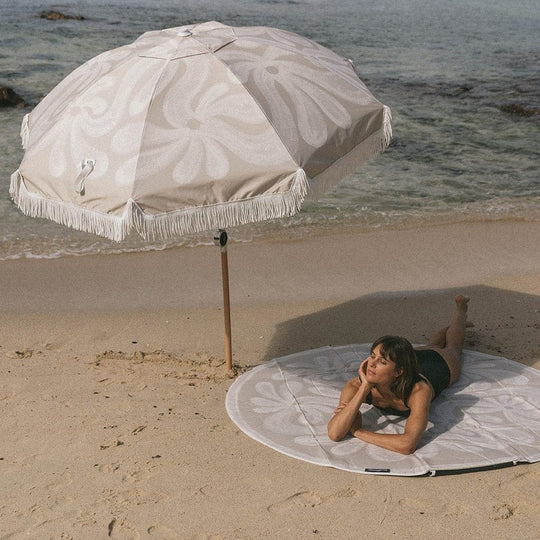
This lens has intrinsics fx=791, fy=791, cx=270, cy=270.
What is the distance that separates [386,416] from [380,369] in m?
0.50

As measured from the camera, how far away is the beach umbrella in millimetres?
3959

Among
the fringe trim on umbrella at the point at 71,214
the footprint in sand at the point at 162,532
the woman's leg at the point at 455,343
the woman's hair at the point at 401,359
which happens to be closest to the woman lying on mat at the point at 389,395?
the woman's hair at the point at 401,359

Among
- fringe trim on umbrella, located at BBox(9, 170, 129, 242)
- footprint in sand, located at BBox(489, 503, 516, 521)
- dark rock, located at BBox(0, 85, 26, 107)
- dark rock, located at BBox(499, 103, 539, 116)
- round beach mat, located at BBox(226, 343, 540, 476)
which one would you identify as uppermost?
fringe trim on umbrella, located at BBox(9, 170, 129, 242)

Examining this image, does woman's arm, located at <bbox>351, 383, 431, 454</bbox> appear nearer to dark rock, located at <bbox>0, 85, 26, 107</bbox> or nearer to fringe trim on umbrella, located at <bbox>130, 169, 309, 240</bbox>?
fringe trim on umbrella, located at <bbox>130, 169, 309, 240</bbox>

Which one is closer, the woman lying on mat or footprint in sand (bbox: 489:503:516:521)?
footprint in sand (bbox: 489:503:516:521)

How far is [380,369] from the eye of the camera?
4309 mm

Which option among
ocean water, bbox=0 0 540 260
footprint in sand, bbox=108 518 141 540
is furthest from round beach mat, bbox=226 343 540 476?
ocean water, bbox=0 0 540 260

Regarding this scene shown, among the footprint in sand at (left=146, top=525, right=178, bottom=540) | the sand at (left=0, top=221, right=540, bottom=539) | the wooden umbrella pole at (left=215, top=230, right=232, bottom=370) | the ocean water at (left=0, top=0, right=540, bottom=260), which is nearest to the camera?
the footprint in sand at (left=146, top=525, right=178, bottom=540)

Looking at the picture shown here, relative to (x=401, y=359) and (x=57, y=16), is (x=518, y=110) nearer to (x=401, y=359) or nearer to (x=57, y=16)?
(x=401, y=359)

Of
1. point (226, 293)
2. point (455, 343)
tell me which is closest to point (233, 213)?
point (226, 293)

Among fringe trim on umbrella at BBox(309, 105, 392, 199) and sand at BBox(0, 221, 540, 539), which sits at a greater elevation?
fringe trim on umbrella at BBox(309, 105, 392, 199)

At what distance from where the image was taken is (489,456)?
416 cm

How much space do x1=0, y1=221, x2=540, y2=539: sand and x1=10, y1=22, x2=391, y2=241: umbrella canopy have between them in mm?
1280

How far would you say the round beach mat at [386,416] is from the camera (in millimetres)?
4180
